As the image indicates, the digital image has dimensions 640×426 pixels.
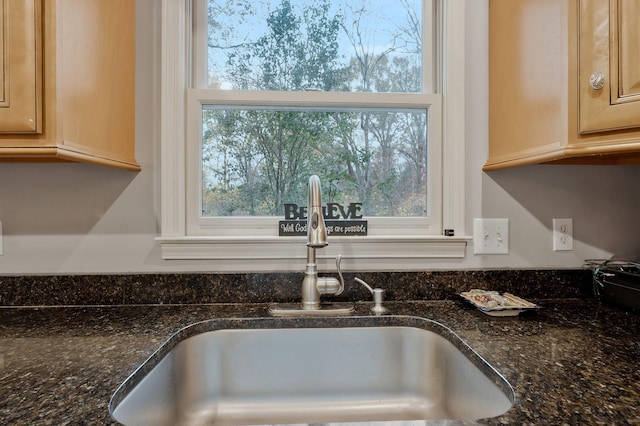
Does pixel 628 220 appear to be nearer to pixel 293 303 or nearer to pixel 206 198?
pixel 293 303

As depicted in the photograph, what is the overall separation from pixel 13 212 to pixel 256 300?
0.80 meters

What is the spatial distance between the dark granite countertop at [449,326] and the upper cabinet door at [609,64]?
50 centimetres

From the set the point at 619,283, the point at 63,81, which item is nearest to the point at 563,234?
the point at 619,283

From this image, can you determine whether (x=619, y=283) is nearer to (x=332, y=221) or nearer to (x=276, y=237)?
(x=332, y=221)

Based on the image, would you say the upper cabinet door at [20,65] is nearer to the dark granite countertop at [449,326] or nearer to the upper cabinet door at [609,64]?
the dark granite countertop at [449,326]

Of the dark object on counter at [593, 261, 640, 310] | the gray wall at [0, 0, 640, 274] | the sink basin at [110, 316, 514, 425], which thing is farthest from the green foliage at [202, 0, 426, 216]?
the dark object on counter at [593, 261, 640, 310]

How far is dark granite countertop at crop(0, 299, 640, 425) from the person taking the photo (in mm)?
524

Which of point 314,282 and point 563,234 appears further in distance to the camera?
point 563,234

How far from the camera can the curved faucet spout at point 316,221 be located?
97 centimetres

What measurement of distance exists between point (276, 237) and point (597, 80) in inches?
35.8

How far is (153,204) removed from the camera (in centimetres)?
112

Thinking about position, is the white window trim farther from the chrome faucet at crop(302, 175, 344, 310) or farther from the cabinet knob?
the cabinet knob

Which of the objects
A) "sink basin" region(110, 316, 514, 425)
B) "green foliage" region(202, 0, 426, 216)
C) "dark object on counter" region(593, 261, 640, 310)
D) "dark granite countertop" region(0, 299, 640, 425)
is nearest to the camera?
"dark granite countertop" region(0, 299, 640, 425)

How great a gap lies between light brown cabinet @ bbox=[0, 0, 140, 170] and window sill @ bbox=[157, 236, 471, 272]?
333 mm
